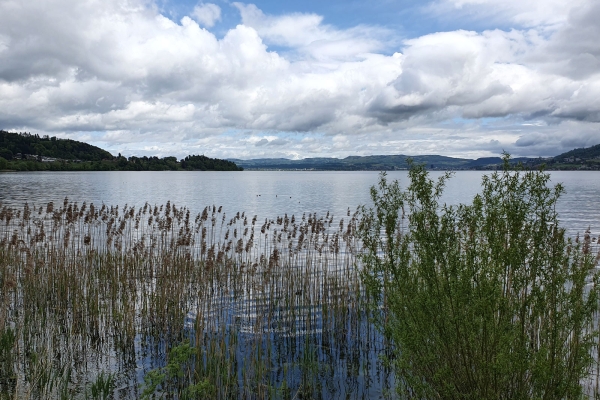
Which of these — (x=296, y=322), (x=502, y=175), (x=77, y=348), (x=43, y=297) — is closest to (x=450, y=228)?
(x=502, y=175)

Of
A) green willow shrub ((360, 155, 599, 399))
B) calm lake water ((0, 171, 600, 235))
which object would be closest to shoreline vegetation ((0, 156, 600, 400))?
green willow shrub ((360, 155, 599, 399))

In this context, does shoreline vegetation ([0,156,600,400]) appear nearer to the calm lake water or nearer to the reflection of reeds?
the reflection of reeds

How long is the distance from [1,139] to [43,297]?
714 ft

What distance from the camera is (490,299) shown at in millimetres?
5949

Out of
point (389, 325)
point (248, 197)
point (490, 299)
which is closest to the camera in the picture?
point (490, 299)

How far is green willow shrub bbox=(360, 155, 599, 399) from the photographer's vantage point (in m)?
6.10

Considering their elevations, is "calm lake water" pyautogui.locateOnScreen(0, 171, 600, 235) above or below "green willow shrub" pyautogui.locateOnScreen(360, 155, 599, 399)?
below

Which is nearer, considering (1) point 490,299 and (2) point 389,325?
(1) point 490,299

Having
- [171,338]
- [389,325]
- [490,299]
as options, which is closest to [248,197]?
[171,338]

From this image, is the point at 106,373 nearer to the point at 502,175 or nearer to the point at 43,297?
the point at 43,297

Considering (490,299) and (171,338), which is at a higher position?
(490,299)

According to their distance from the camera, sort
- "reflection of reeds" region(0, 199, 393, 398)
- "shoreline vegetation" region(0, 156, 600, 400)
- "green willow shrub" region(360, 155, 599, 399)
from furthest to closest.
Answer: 1. "reflection of reeds" region(0, 199, 393, 398)
2. "shoreline vegetation" region(0, 156, 600, 400)
3. "green willow shrub" region(360, 155, 599, 399)

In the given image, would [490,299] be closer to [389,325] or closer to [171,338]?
[389,325]

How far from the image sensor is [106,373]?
9.74 m
